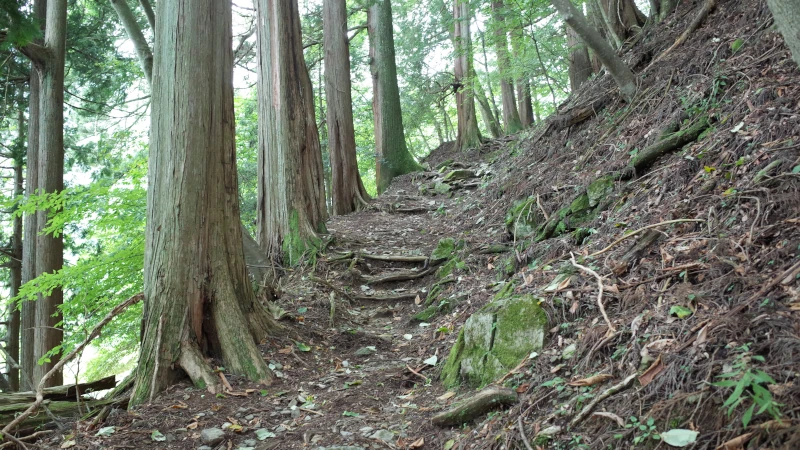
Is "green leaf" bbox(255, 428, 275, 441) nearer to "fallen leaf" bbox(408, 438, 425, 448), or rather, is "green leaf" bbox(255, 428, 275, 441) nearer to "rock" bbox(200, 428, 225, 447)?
"rock" bbox(200, 428, 225, 447)

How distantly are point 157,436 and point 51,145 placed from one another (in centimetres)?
633

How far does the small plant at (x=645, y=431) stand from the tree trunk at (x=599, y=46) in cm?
406

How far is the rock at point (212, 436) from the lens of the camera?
3.51 m

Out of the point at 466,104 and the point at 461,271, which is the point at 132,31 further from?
the point at 466,104

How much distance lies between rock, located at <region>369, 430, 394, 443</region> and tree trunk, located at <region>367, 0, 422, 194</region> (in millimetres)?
9781

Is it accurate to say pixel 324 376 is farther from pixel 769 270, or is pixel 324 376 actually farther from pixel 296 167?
pixel 296 167

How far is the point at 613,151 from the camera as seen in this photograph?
18.5 feet

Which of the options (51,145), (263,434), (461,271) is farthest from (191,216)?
(51,145)

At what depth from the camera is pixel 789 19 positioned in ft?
9.04

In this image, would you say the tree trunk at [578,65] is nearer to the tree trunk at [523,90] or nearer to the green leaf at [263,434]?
the tree trunk at [523,90]

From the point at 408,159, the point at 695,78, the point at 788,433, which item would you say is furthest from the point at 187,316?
the point at 408,159

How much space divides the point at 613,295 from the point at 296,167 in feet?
18.7

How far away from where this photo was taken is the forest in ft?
8.65

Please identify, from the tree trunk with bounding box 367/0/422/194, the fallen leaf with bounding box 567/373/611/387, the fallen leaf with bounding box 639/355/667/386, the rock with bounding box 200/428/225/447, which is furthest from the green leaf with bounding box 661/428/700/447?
the tree trunk with bounding box 367/0/422/194
